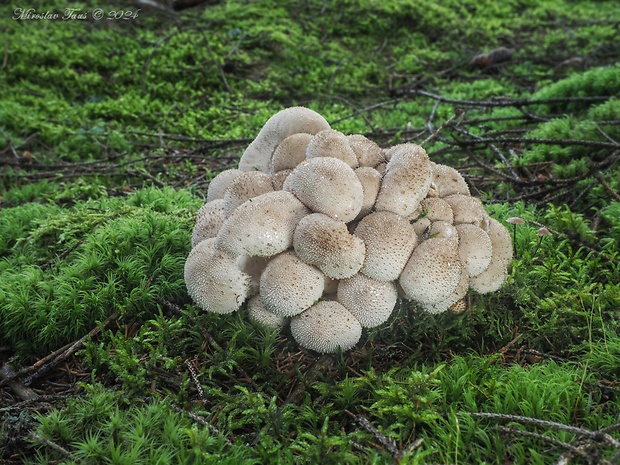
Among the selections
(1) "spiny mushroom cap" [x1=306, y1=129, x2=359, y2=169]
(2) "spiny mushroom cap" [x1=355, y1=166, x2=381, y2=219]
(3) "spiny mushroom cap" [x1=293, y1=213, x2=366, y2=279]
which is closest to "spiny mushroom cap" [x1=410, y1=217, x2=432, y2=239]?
(2) "spiny mushroom cap" [x1=355, y1=166, x2=381, y2=219]

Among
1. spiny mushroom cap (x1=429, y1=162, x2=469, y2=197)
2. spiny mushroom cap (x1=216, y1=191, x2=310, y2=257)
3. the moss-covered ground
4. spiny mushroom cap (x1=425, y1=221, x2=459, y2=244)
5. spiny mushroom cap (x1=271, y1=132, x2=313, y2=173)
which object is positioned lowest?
the moss-covered ground

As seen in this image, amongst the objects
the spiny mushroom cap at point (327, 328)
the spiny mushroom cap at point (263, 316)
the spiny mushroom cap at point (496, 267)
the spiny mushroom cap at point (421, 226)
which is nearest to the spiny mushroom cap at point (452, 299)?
the spiny mushroom cap at point (496, 267)

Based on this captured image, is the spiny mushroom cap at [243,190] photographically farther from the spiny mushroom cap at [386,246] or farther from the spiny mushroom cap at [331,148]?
the spiny mushroom cap at [386,246]

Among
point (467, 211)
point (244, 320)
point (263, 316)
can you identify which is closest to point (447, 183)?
point (467, 211)

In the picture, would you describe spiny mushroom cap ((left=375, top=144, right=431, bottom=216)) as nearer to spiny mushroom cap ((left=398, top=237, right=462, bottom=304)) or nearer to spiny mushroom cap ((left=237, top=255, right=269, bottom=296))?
spiny mushroom cap ((left=398, top=237, right=462, bottom=304))

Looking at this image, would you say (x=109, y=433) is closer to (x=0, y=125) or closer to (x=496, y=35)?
(x=0, y=125)

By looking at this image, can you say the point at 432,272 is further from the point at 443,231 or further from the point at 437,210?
the point at 437,210
